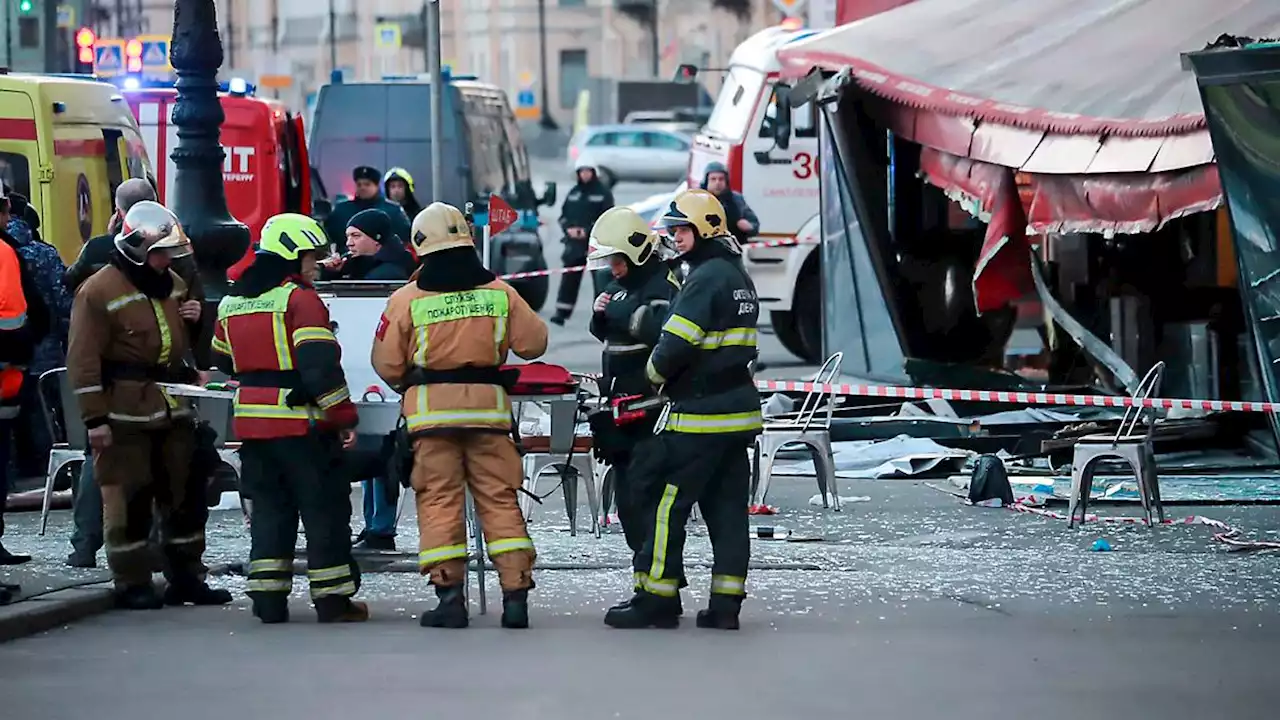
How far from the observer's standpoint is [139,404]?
10.0m

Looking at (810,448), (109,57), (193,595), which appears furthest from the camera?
(109,57)

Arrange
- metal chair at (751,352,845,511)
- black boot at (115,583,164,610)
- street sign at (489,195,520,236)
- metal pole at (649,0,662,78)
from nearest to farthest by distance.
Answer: black boot at (115,583,164,610) < metal chair at (751,352,845,511) < street sign at (489,195,520,236) < metal pole at (649,0,662,78)

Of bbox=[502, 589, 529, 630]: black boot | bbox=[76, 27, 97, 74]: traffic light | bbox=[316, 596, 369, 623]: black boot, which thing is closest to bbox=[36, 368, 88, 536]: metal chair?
bbox=[316, 596, 369, 623]: black boot

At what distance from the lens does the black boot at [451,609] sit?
946cm

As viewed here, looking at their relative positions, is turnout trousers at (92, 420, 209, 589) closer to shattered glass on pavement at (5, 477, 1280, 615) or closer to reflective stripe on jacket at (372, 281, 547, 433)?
shattered glass on pavement at (5, 477, 1280, 615)

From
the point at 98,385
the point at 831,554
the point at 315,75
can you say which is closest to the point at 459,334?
the point at 98,385

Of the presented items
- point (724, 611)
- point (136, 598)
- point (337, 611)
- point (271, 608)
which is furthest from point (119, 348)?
point (724, 611)

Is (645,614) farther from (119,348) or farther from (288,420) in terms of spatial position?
(119,348)

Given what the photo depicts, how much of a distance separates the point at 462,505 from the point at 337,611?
0.67 metres

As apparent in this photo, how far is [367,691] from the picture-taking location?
7.95 meters

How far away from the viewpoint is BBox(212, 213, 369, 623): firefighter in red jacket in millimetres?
9578

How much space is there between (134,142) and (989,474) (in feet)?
18.9

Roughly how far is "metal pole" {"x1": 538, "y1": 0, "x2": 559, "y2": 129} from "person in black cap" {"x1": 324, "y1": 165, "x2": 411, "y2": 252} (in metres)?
52.3

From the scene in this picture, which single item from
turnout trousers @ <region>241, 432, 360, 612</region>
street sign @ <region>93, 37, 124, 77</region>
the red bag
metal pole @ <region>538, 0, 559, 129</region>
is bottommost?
turnout trousers @ <region>241, 432, 360, 612</region>
